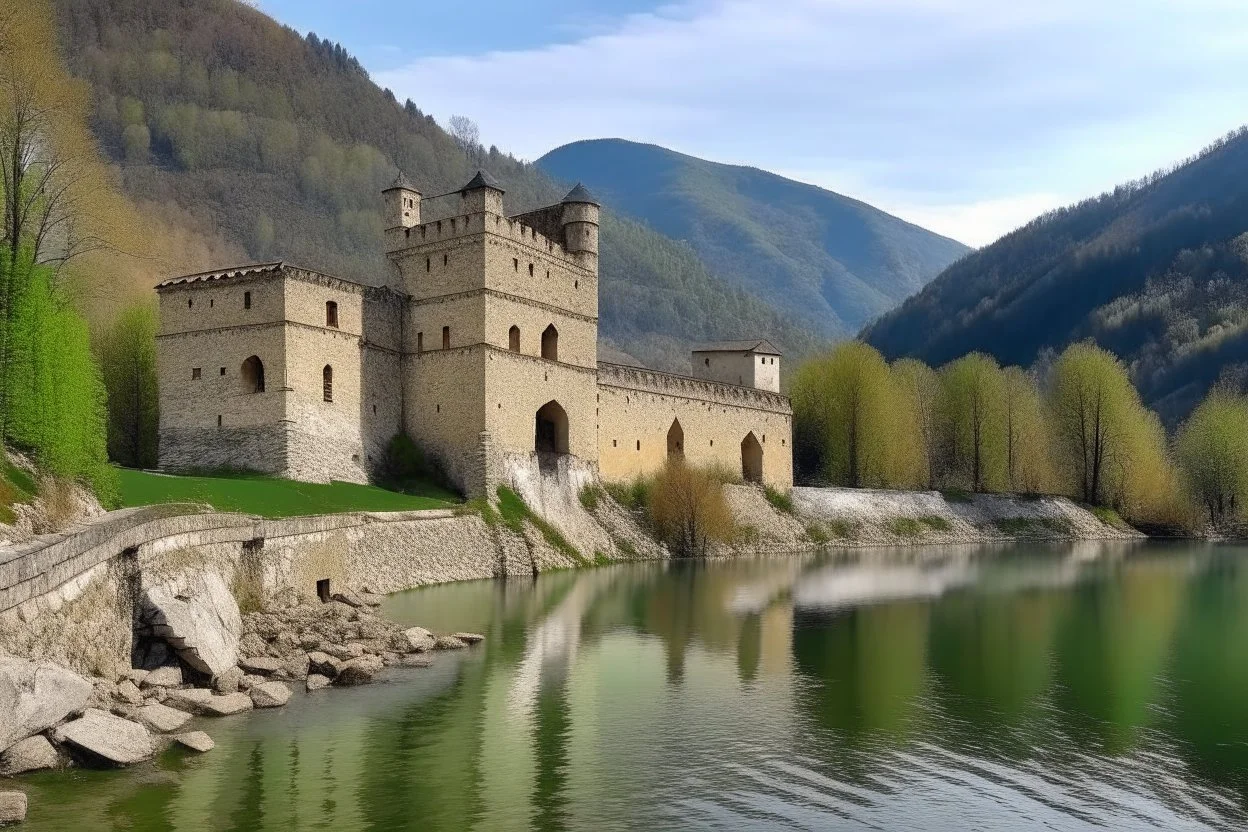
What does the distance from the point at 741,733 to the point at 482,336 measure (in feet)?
90.7

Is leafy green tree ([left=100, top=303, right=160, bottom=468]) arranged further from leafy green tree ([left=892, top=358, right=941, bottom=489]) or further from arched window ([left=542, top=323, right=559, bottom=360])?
leafy green tree ([left=892, top=358, right=941, bottom=489])

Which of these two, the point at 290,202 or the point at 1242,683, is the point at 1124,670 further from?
the point at 290,202

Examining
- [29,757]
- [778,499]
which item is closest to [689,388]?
[778,499]

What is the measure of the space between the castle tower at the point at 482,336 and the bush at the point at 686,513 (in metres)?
4.27

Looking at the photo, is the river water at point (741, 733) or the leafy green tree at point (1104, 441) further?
the leafy green tree at point (1104, 441)

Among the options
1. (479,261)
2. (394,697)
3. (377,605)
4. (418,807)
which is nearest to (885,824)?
(418,807)

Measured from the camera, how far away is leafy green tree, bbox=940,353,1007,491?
7094 centimetres

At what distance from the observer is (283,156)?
145m

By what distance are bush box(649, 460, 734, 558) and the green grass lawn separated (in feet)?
37.2

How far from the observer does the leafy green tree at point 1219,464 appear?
6906 cm

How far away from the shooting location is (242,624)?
925 inches

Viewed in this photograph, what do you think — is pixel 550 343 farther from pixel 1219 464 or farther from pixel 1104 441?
pixel 1219 464

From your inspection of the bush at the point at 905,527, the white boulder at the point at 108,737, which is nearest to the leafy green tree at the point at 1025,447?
the bush at the point at 905,527

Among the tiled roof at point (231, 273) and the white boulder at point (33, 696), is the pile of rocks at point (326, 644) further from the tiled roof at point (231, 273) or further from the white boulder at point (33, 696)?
the tiled roof at point (231, 273)
